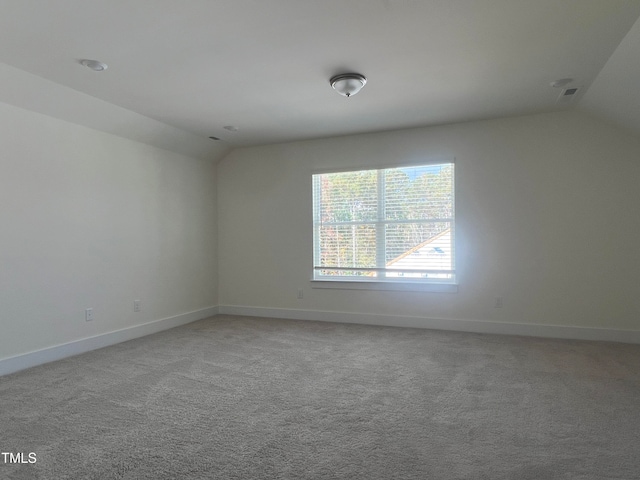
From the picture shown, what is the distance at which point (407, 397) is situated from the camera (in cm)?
268

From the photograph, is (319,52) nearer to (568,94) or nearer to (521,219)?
(568,94)

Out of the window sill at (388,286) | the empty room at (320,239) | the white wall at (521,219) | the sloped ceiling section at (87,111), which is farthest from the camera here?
the window sill at (388,286)

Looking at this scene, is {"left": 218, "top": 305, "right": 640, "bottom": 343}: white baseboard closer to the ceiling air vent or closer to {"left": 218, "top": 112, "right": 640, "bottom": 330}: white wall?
{"left": 218, "top": 112, "right": 640, "bottom": 330}: white wall

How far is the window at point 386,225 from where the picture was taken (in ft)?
15.6

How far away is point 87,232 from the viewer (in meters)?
3.98

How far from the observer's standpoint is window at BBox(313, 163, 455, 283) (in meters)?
4.76

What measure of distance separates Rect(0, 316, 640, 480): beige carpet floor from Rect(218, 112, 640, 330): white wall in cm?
62

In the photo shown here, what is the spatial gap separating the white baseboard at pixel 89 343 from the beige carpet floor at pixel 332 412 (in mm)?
131

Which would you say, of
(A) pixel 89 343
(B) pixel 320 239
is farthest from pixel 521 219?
(A) pixel 89 343

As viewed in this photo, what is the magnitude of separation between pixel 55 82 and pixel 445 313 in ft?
15.7

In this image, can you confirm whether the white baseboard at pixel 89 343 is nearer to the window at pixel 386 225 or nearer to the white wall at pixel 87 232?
the white wall at pixel 87 232

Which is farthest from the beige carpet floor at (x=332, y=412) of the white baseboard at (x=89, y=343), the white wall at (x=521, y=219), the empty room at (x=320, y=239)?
the white wall at (x=521, y=219)

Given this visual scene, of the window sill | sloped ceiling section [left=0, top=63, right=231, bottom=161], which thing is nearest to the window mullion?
the window sill

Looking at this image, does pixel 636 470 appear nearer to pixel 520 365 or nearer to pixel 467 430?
pixel 467 430
